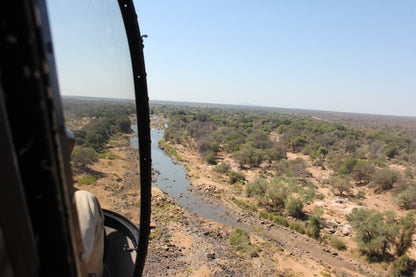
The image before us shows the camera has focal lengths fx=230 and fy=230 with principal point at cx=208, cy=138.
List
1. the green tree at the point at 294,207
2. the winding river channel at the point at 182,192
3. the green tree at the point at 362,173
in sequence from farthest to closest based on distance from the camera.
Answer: the green tree at the point at 362,173
the winding river channel at the point at 182,192
the green tree at the point at 294,207

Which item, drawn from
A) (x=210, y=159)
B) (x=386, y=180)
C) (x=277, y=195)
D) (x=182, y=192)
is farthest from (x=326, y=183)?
(x=182, y=192)

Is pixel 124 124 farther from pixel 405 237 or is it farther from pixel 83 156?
pixel 405 237

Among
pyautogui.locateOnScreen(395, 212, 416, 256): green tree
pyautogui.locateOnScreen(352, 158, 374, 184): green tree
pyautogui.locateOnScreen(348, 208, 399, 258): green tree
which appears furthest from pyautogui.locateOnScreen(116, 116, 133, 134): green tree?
pyautogui.locateOnScreen(352, 158, 374, 184): green tree

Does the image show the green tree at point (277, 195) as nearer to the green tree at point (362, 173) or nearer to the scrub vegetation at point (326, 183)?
the scrub vegetation at point (326, 183)

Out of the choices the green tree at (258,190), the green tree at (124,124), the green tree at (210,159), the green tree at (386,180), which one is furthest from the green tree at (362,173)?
the green tree at (124,124)


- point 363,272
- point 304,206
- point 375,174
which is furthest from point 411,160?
point 363,272

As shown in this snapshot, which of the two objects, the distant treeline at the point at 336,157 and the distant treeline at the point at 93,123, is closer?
the distant treeline at the point at 93,123

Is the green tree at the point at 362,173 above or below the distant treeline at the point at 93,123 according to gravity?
below

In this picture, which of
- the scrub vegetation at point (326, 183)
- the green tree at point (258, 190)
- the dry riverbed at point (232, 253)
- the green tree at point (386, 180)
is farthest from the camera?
the green tree at point (386, 180)

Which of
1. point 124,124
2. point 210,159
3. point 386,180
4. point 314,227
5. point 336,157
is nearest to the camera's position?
point 124,124
